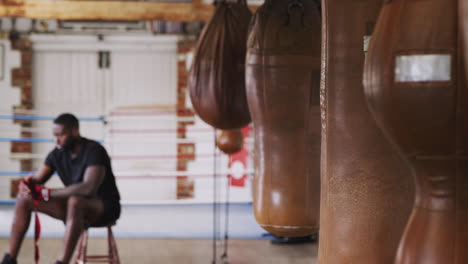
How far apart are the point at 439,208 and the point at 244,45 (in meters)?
1.58

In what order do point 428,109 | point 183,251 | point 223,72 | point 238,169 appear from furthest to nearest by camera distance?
point 238,169 → point 183,251 → point 223,72 → point 428,109

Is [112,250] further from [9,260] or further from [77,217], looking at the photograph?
[9,260]

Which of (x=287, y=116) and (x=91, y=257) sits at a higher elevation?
(x=287, y=116)

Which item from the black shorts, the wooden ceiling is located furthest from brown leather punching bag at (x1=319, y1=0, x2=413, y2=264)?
the wooden ceiling

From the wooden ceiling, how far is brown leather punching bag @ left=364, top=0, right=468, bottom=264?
189 inches

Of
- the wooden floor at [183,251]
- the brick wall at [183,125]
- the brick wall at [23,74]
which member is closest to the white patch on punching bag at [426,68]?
the wooden floor at [183,251]

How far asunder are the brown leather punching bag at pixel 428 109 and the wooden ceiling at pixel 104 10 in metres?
4.80

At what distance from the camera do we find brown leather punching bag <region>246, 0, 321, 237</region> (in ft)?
4.66

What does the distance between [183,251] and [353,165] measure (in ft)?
11.1

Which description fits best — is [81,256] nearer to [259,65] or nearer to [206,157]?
[259,65]

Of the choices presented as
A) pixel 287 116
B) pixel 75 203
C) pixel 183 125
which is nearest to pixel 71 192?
pixel 75 203

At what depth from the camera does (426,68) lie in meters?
0.57

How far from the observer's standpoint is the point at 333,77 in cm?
89

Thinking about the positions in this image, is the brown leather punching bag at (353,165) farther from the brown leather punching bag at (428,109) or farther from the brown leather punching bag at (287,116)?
the brown leather punching bag at (287,116)
